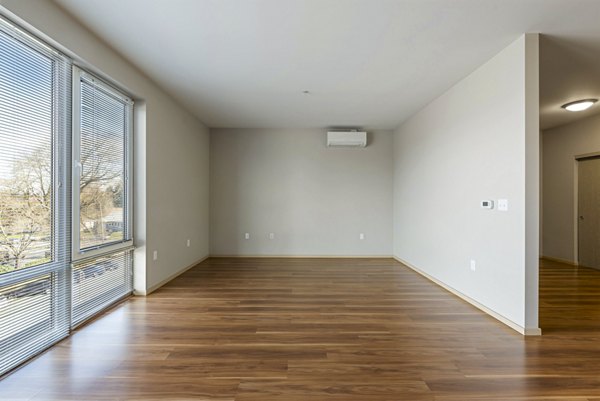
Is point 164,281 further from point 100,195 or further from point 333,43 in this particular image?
point 333,43

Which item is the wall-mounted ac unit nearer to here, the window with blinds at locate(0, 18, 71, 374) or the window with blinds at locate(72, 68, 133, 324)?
the window with blinds at locate(72, 68, 133, 324)

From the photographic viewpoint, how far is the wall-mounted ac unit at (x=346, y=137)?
587 centimetres

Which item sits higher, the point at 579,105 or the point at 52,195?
the point at 579,105

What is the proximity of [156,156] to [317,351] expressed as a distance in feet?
10.5

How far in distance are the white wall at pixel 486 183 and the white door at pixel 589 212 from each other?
130 inches

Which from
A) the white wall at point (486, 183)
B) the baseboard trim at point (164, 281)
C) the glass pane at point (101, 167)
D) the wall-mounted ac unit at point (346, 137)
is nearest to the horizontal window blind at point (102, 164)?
the glass pane at point (101, 167)

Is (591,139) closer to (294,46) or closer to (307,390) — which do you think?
(294,46)

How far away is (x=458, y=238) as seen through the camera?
377 cm

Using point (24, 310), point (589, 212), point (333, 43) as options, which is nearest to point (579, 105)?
point (589, 212)

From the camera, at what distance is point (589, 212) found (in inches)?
211

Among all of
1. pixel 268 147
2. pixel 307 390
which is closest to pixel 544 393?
pixel 307 390

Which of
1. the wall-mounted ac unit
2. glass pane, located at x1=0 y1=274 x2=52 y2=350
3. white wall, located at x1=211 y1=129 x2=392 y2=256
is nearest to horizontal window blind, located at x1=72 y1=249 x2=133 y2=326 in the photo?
glass pane, located at x1=0 y1=274 x2=52 y2=350

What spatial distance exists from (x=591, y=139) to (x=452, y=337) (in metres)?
5.37

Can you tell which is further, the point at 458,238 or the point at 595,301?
the point at 458,238
